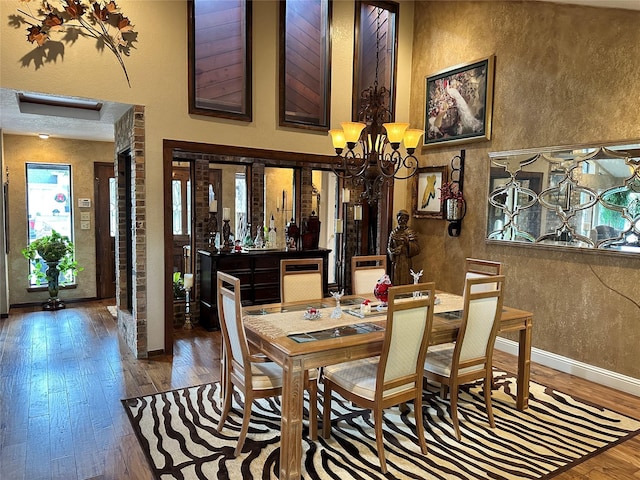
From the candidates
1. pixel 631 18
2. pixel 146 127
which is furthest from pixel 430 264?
pixel 146 127

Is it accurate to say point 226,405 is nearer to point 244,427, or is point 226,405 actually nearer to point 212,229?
point 244,427

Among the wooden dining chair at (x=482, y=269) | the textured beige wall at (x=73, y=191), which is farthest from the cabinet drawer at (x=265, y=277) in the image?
the textured beige wall at (x=73, y=191)

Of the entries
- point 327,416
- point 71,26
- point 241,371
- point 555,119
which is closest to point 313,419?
point 327,416

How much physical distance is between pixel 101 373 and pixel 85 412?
77 centimetres

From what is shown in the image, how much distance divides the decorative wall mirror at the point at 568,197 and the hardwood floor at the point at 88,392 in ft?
4.28

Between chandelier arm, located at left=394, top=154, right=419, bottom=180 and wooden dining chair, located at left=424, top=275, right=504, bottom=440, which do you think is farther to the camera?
chandelier arm, located at left=394, top=154, right=419, bottom=180

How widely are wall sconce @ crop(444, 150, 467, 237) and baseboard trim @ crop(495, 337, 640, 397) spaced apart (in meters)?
1.42

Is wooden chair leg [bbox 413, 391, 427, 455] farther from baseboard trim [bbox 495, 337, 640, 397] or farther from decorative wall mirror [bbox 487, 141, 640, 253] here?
decorative wall mirror [bbox 487, 141, 640, 253]

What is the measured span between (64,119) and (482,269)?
4.80 meters

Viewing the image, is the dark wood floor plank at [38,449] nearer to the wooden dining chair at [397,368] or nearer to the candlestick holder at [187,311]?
the wooden dining chair at [397,368]

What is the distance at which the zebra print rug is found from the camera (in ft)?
8.30

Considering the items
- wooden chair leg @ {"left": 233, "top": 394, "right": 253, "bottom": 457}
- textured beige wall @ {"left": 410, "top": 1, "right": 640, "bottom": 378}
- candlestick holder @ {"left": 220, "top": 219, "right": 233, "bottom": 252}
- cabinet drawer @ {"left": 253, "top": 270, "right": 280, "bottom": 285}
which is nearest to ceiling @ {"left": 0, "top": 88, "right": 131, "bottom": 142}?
candlestick holder @ {"left": 220, "top": 219, "right": 233, "bottom": 252}

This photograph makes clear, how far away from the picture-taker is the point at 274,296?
18.4 feet

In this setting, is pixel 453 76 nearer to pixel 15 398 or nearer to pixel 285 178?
pixel 285 178
